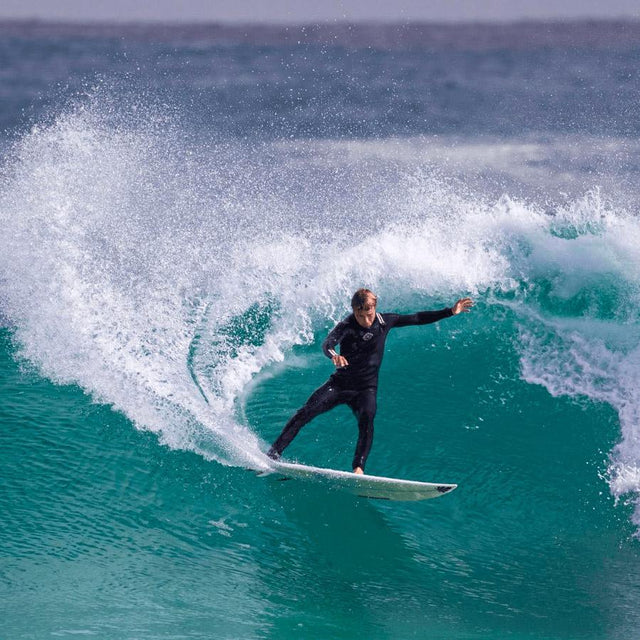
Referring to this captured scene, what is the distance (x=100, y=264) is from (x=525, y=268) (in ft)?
16.8

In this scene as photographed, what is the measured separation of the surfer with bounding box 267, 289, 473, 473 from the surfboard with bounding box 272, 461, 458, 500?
0.37ft

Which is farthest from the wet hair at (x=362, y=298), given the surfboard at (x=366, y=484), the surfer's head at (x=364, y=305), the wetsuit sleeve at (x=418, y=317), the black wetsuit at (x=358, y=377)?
the surfboard at (x=366, y=484)

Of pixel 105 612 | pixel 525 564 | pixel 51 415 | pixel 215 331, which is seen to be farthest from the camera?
pixel 215 331

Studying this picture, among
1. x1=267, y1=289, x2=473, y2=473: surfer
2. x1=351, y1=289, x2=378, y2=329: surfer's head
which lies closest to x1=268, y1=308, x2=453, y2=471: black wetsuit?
x1=267, y1=289, x2=473, y2=473: surfer

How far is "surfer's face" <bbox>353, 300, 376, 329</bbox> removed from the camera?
235 inches

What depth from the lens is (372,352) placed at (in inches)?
247

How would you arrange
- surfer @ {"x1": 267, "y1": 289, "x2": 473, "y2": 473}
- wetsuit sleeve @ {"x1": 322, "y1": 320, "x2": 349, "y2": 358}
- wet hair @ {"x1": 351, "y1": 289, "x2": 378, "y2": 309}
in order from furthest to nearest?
1. surfer @ {"x1": 267, "y1": 289, "x2": 473, "y2": 473}
2. wetsuit sleeve @ {"x1": 322, "y1": 320, "x2": 349, "y2": 358}
3. wet hair @ {"x1": 351, "y1": 289, "x2": 378, "y2": 309}

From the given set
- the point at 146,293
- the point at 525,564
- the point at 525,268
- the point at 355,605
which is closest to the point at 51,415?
the point at 146,293

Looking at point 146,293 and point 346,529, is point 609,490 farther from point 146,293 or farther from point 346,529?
point 146,293

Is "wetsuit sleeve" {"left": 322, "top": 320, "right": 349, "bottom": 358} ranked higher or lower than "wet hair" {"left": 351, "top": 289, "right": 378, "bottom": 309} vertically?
lower

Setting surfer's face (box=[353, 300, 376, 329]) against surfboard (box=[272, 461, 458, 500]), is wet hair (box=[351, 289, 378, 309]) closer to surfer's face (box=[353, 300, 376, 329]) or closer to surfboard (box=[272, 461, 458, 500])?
surfer's face (box=[353, 300, 376, 329])

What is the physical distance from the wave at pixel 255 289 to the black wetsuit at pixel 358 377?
668 mm

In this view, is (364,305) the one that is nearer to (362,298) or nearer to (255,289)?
(362,298)

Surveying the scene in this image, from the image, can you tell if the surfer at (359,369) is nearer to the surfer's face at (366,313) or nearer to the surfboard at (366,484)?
the surfer's face at (366,313)
